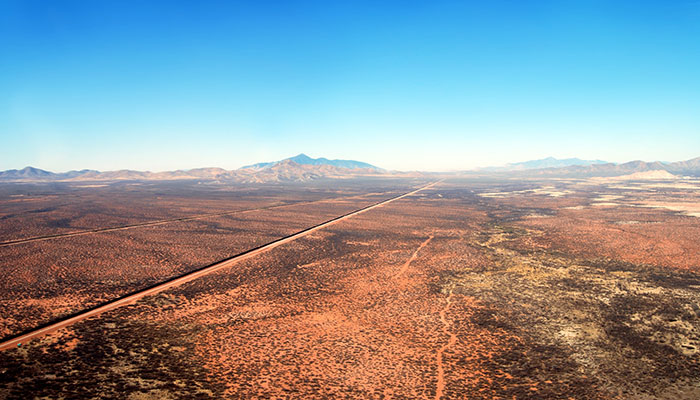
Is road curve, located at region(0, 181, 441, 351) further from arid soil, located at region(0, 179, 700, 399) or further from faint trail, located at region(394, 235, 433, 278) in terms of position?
faint trail, located at region(394, 235, 433, 278)

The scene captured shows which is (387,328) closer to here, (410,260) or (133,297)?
(410,260)

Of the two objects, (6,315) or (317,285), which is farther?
(317,285)

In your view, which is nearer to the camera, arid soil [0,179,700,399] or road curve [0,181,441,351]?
arid soil [0,179,700,399]

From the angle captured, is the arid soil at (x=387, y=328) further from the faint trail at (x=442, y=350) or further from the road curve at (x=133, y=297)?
the road curve at (x=133, y=297)

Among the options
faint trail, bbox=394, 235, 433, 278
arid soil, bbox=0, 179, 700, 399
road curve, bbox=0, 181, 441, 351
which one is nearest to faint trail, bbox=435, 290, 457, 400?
arid soil, bbox=0, 179, 700, 399

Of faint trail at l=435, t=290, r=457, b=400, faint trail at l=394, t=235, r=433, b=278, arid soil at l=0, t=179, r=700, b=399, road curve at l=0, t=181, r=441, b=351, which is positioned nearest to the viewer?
faint trail at l=435, t=290, r=457, b=400

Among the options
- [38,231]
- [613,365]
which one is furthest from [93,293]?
[38,231]

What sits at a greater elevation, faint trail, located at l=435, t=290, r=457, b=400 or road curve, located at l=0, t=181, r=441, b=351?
road curve, located at l=0, t=181, r=441, b=351

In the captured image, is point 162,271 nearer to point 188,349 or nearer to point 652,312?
point 188,349
